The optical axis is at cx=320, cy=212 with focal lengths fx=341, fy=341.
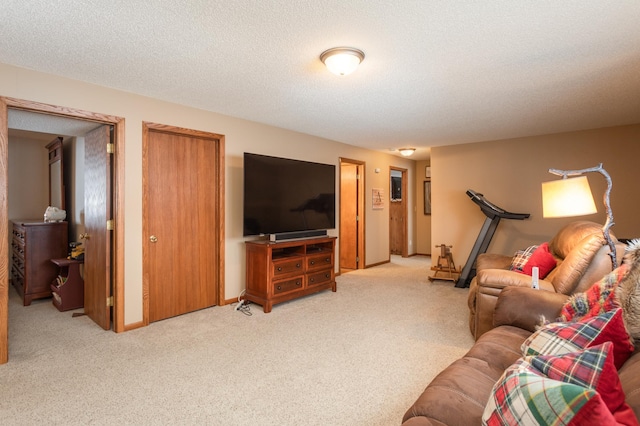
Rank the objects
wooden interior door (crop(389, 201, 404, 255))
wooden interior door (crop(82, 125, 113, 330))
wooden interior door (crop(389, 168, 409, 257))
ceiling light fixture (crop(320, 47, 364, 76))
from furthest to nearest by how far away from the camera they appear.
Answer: wooden interior door (crop(389, 201, 404, 255))
wooden interior door (crop(389, 168, 409, 257))
wooden interior door (crop(82, 125, 113, 330))
ceiling light fixture (crop(320, 47, 364, 76))

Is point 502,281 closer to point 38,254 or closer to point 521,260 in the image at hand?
point 521,260

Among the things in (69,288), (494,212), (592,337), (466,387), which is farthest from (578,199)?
(69,288)

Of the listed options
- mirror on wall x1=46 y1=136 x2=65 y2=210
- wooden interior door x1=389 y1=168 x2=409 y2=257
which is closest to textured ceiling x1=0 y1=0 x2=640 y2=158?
mirror on wall x1=46 y1=136 x2=65 y2=210

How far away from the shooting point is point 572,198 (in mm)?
2283

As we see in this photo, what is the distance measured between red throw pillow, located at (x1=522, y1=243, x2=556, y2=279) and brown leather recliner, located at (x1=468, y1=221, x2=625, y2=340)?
0.27 feet

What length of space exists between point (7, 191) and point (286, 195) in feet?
8.65

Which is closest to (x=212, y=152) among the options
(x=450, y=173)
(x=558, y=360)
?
(x=558, y=360)

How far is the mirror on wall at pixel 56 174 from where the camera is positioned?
4879 millimetres

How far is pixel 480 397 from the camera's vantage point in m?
1.31

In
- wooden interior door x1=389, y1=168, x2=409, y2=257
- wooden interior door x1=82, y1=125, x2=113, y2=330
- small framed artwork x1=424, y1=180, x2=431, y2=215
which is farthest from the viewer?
small framed artwork x1=424, y1=180, x2=431, y2=215

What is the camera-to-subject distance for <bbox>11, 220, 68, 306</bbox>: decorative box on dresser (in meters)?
4.22

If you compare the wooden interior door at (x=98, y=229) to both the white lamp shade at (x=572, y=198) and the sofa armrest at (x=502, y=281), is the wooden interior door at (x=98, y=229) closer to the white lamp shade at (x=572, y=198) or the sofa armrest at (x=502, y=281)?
the sofa armrest at (x=502, y=281)

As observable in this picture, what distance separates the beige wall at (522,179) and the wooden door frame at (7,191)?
499cm

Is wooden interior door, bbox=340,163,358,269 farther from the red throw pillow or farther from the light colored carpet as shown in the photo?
the red throw pillow
